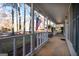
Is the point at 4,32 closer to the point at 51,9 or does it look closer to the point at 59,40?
the point at 51,9

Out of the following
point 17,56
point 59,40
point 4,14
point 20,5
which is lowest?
point 17,56

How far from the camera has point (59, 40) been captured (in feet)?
9.81

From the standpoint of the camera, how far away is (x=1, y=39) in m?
2.17

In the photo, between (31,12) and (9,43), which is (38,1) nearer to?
(31,12)

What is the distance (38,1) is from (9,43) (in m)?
0.86

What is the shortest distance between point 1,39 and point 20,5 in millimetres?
644

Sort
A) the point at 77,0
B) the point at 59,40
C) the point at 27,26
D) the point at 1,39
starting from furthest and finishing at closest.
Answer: the point at 59,40 < the point at 27,26 < the point at 77,0 < the point at 1,39

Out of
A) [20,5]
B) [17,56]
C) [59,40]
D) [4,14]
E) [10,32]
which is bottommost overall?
[17,56]

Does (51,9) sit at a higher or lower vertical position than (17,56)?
higher

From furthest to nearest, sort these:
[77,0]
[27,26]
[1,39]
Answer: [27,26] < [77,0] < [1,39]

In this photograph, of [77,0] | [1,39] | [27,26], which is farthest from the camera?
[27,26]

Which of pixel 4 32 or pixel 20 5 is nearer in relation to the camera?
pixel 4 32

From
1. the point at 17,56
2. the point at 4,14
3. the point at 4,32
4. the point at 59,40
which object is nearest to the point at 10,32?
the point at 4,32

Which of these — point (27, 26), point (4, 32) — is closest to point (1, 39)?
point (4, 32)
